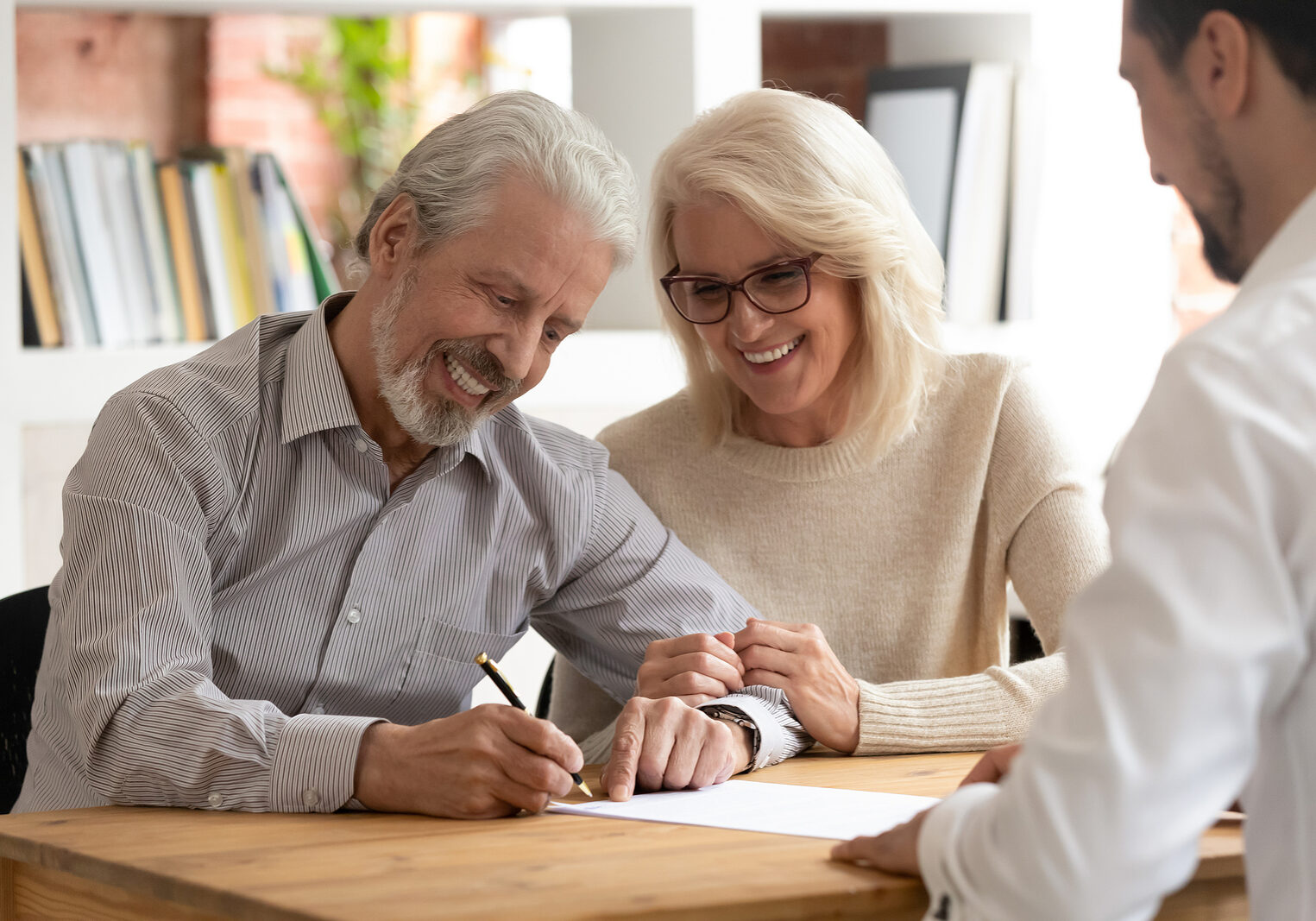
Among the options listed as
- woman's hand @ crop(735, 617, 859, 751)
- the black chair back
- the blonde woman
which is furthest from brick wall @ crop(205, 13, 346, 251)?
woman's hand @ crop(735, 617, 859, 751)

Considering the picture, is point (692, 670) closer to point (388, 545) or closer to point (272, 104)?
point (388, 545)

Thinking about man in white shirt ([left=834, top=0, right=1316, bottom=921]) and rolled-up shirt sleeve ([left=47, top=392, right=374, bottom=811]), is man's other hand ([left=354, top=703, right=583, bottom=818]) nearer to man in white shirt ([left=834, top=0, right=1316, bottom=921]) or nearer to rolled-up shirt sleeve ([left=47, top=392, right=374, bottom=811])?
rolled-up shirt sleeve ([left=47, top=392, right=374, bottom=811])

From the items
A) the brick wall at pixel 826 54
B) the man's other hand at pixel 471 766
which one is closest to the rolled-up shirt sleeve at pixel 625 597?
the man's other hand at pixel 471 766

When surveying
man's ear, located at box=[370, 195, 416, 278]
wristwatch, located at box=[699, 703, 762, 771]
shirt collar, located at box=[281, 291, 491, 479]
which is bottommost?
wristwatch, located at box=[699, 703, 762, 771]

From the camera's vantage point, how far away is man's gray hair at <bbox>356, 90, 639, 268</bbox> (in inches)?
67.6

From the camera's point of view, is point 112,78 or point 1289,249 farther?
point 112,78

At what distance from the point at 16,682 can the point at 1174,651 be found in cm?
155

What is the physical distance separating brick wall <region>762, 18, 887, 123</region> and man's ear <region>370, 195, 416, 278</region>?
6.75ft

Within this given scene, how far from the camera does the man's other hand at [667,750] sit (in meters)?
1.45

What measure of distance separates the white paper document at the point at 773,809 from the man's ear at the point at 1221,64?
0.63m

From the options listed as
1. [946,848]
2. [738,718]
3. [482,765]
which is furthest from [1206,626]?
[738,718]

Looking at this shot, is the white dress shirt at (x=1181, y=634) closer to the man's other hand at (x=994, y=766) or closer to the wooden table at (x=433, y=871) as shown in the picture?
the wooden table at (x=433, y=871)

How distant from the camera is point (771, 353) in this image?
6.57ft

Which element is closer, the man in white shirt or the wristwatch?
the man in white shirt
